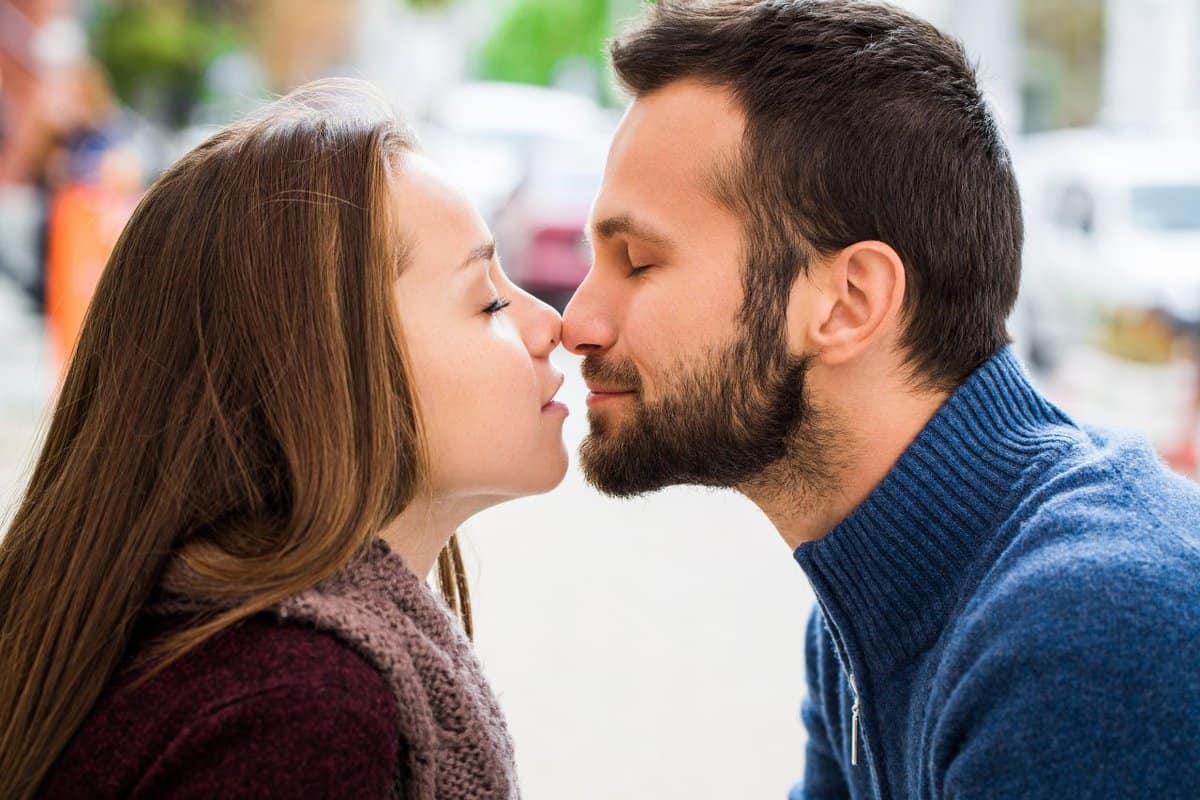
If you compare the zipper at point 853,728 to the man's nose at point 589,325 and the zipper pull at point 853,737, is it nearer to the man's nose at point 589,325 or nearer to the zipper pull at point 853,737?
the zipper pull at point 853,737

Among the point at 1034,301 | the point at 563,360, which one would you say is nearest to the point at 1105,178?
the point at 1034,301

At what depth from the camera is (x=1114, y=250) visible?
7719 millimetres

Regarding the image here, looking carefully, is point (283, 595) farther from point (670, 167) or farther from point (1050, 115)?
point (1050, 115)

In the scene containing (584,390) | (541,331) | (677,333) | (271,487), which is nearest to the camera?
(271,487)

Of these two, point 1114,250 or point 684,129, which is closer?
point 684,129

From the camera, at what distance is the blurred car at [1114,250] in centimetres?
730

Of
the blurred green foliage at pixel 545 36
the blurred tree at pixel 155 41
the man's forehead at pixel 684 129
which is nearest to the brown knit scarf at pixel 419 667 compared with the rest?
the man's forehead at pixel 684 129

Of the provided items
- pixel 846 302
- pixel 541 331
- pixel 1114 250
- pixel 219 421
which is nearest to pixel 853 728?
pixel 846 302

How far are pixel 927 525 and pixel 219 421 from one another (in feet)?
2.84

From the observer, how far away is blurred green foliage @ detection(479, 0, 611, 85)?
134ft

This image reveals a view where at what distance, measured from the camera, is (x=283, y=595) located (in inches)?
57.2

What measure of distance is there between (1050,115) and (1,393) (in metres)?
16.1

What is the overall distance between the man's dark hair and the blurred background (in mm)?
160

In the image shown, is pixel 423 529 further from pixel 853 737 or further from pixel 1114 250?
pixel 1114 250
